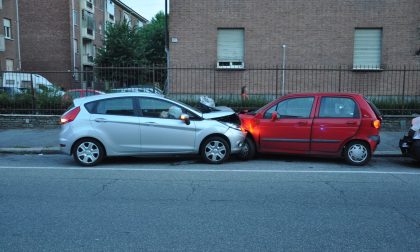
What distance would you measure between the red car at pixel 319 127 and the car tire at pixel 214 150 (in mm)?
698

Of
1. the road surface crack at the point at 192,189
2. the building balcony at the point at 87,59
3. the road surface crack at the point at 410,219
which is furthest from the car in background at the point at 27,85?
the building balcony at the point at 87,59

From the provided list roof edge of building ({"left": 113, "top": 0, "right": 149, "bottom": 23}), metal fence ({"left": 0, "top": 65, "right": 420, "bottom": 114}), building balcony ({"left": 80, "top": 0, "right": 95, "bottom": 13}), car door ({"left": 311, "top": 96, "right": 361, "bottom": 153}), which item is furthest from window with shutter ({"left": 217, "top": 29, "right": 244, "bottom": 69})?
A: roof edge of building ({"left": 113, "top": 0, "right": 149, "bottom": 23})

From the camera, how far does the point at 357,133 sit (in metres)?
8.87

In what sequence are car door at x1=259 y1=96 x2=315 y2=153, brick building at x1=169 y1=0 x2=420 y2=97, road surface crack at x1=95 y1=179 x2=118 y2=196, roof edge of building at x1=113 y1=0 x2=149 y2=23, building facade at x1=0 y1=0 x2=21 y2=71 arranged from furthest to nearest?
1. roof edge of building at x1=113 y1=0 x2=149 y2=23
2. building facade at x1=0 y1=0 x2=21 y2=71
3. brick building at x1=169 y1=0 x2=420 y2=97
4. car door at x1=259 y1=96 x2=315 y2=153
5. road surface crack at x1=95 y1=179 x2=118 y2=196

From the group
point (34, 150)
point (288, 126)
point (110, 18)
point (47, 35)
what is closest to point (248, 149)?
point (288, 126)

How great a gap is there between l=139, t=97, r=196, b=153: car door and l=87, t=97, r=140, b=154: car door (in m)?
0.17

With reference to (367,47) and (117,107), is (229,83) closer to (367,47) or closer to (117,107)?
(367,47)

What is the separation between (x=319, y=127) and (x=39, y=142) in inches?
307

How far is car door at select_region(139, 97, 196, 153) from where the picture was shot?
28.6ft

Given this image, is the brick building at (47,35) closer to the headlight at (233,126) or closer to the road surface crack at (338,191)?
the headlight at (233,126)

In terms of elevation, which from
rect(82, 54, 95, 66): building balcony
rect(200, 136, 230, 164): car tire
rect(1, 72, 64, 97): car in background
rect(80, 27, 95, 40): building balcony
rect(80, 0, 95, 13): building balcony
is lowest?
rect(200, 136, 230, 164): car tire

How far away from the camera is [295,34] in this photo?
56.4 ft

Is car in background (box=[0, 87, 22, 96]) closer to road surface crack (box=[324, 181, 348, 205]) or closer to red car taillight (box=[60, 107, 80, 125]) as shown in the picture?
red car taillight (box=[60, 107, 80, 125])

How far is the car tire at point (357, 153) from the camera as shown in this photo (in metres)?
8.91
